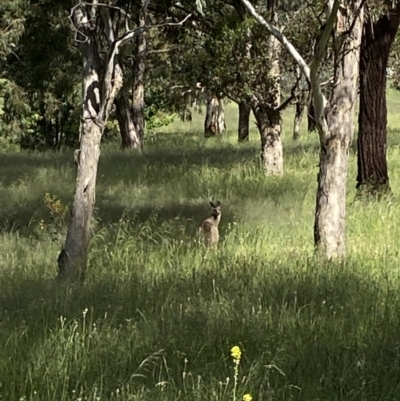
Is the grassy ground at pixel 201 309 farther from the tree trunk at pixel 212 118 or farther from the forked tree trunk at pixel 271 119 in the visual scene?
the tree trunk at pixel 212 118

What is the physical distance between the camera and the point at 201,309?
6.30 metres

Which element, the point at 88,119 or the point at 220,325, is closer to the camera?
the point at 220,325

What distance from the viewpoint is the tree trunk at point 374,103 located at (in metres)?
13.6

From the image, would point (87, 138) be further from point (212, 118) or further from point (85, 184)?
point (212, 118)

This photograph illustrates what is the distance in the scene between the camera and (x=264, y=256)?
28.8 feet

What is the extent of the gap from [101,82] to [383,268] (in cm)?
A: 315

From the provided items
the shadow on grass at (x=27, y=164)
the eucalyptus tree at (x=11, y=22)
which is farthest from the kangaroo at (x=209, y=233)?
the eucalyptus tree at (x=11, y=22)

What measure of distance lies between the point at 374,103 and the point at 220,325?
8861mm

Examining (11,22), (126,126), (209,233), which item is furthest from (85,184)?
(126,126)

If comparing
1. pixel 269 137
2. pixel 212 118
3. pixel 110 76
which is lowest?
pixel 269 137

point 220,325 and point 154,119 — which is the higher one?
point 154,119

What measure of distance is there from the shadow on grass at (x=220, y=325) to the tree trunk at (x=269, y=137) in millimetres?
8386

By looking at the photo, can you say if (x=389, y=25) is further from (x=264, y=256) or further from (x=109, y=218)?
(x=264, y=256)

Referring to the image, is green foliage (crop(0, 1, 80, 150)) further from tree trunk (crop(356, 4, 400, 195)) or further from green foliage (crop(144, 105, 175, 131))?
green foliage (crop(144, 105, 175, 131))
